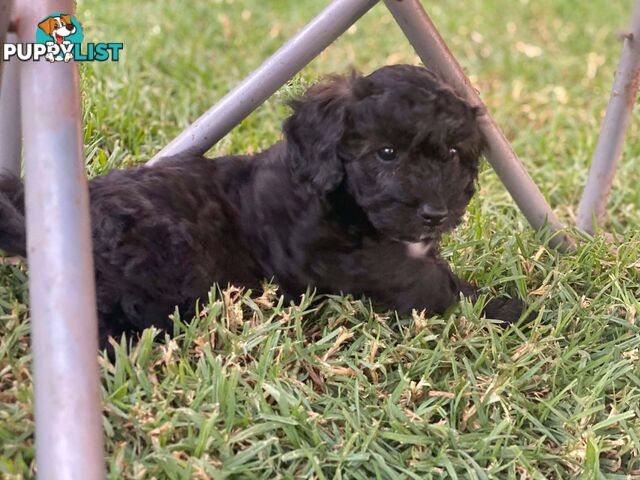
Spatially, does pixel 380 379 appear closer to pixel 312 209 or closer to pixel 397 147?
pixel 312 209

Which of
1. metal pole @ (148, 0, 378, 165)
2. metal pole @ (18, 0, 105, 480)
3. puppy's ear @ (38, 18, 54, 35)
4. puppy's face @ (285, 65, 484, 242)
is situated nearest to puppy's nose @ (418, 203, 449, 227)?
puppy's face @ (285, 65, 484, 242)

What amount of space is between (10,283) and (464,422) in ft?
4.47

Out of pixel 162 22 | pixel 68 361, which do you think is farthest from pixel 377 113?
pixel 162 22

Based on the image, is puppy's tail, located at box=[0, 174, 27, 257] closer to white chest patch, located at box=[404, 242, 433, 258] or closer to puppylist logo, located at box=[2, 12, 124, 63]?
puppylist logo, located at box=[2, 12, 124, 63]

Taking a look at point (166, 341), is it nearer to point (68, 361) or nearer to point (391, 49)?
point (68, 361)

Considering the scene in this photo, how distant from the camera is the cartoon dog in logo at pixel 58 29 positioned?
6.18ft

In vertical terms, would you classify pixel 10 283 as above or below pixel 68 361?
above

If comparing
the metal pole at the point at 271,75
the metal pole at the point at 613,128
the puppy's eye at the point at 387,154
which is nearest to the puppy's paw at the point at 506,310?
the puppy's eye at the point at 387,154

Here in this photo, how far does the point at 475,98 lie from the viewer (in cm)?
286

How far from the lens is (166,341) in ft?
7.57

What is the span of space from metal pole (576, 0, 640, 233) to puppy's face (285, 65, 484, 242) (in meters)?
1.24

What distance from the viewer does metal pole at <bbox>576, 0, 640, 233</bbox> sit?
3357mm

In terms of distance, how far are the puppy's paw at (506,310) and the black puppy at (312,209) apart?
7.8 inches

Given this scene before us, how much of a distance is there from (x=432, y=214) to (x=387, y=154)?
21 cm
